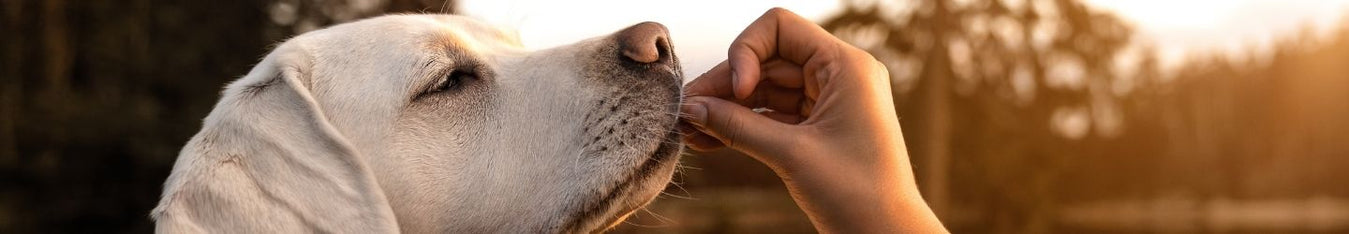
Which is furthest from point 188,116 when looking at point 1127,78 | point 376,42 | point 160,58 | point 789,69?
point 1127,78

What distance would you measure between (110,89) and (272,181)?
8.08m

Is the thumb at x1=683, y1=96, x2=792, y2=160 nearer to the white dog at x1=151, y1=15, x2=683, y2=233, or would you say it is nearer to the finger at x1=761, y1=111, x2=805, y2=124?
the white dog at x1=151, y1=15, x2=683, y2=233

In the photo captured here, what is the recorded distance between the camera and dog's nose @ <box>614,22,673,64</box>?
2947 millimetres

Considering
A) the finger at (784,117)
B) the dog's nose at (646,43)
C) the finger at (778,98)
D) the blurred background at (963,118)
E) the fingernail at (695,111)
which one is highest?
the dog's nose at (646,43)

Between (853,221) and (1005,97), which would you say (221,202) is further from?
(1005,97)

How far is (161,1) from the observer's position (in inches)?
401

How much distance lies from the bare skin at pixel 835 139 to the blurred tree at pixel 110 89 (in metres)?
7.35

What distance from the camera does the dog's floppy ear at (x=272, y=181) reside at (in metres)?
2.60

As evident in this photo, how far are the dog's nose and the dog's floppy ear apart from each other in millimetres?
722

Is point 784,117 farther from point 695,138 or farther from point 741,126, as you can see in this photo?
point 741,126

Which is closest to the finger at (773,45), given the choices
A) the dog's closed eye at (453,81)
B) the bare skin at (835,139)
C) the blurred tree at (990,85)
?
the bare skin at (835,139)

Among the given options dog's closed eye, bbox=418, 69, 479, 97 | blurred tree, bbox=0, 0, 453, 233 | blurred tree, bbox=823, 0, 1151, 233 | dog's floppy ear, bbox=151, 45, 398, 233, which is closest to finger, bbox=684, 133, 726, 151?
dog's closed eye, bbox=418, 69, 479, 97

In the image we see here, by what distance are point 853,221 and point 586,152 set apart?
74 centimetres

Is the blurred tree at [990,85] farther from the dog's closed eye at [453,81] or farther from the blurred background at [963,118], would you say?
the dog's closed eye at [453,81]
